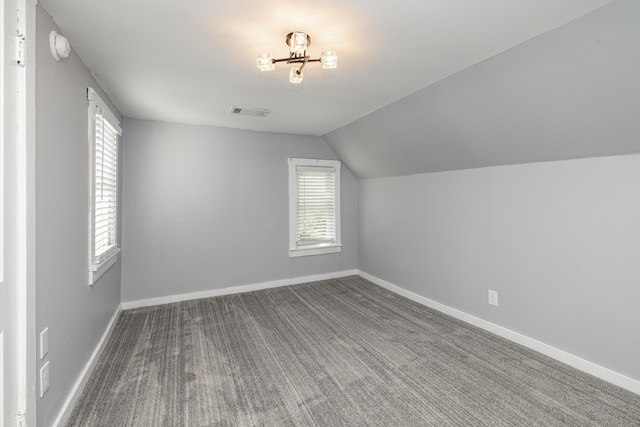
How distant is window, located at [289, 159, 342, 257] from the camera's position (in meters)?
4.64

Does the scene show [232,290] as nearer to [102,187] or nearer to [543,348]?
[102,187]

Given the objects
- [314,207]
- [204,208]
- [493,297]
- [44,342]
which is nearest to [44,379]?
[44,342]

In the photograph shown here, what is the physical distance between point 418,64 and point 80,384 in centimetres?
334

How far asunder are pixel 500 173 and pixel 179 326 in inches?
142

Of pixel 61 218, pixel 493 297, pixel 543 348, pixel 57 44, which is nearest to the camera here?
pixel 57 44

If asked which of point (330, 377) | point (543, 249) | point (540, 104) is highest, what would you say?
point (540, 104)

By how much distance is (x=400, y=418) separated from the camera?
183 centimetres

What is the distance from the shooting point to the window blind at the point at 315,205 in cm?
472

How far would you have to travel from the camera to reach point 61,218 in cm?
184

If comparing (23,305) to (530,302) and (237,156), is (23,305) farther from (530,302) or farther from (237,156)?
(530,302)

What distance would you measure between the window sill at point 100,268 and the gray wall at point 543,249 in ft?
11.2

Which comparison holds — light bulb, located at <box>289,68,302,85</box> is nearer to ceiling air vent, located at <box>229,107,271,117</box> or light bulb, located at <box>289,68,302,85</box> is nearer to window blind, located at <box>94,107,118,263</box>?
ceiling air vent, located at <box>229,107,271,117</box>

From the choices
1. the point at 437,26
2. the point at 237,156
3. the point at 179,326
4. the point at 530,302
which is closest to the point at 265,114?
the point at 237,156

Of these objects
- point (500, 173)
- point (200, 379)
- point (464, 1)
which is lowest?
point (200, 379)
